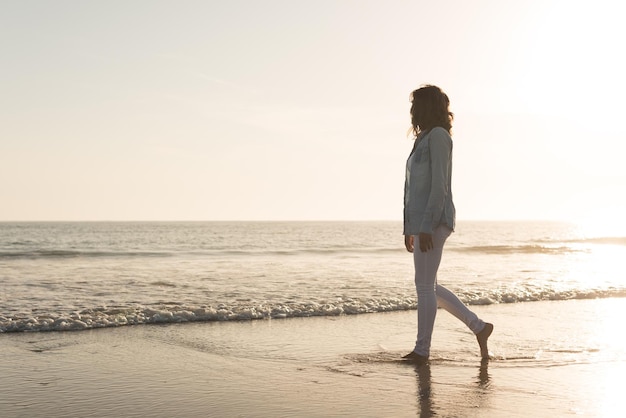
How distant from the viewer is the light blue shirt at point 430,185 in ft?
15.3

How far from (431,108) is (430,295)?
1.42m

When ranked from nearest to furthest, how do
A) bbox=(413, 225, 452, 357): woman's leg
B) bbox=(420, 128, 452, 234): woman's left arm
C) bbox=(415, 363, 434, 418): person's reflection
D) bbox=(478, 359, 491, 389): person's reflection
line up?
bbox=(415, 363, 434, 418): person's reflection → bbox=(478, 359, 491, 389): person's reflection → bbox=(420, 128, 452, 234): woman's left arm → bbox=(413, 225, 452, 357): woman's leg

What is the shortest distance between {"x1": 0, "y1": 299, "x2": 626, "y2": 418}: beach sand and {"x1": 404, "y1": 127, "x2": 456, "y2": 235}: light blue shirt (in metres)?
1.11

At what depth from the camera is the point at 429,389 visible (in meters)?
4.15

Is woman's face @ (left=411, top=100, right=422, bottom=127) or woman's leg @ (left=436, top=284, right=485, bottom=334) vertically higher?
woman's face @ (left=411, top=100, right=422, bottom=127)

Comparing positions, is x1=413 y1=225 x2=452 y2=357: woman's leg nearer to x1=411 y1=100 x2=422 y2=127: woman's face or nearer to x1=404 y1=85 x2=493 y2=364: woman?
x1=404 y1=85 x2=493 y2=364: woman

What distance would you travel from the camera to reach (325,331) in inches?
267

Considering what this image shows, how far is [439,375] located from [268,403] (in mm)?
1402

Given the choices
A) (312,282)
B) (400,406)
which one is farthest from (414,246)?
(312,282)

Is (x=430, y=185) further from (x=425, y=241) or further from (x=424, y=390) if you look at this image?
(x=424, y=390)

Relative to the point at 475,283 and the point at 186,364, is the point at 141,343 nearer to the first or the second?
the point at 186,364

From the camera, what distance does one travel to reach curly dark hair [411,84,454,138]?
15.8 feet

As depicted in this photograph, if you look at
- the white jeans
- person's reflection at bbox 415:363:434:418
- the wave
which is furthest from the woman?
the wave

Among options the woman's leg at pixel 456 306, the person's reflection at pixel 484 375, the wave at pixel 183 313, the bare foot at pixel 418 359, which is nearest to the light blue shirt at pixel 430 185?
the woman's leg at pixel 456 306
